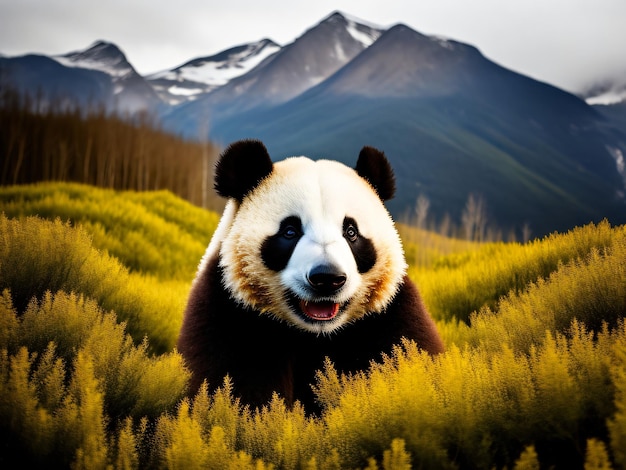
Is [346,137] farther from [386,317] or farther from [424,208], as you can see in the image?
[386,317]

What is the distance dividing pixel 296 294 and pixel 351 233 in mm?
498

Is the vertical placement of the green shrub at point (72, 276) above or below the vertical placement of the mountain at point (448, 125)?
below

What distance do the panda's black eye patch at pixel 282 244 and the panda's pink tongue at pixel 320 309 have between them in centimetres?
26

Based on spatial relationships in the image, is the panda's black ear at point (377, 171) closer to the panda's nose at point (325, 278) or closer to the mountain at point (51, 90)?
the panda's nose at point (325, 278)

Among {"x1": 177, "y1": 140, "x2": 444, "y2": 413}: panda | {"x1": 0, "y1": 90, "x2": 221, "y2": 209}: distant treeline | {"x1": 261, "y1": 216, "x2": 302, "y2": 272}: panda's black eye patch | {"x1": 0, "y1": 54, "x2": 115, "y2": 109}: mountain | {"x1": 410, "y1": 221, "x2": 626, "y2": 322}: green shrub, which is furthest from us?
{"x1": 0, "y1": 54, "x2": 115, "y2": 109}: mountain

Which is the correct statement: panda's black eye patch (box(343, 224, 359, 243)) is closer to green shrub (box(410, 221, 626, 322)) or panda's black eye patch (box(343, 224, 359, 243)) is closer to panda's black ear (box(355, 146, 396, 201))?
panda's black ear (box(355, 146, 396, 201))

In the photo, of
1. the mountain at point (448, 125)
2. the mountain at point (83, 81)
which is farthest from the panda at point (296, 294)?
the mountain at point (448, 125)

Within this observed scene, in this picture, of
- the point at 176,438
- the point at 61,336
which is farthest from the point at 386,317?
the point at 61,336

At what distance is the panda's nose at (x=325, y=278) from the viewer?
2.55 meters

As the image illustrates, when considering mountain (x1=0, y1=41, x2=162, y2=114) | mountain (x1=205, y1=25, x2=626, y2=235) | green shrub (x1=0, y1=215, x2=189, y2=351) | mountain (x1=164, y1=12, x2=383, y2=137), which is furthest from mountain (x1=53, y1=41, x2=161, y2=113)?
mountain (x1=164, y1=12, x2=383, y2=137)

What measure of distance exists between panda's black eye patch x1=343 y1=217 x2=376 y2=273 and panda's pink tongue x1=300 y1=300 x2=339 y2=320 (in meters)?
0.30

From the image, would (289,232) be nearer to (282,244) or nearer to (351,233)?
(282,244)

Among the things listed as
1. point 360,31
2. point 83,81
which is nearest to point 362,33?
point 360,31

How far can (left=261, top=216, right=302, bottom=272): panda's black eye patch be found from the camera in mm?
2914
